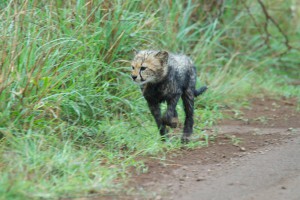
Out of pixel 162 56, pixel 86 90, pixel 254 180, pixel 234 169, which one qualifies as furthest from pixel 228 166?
pixel 86 90

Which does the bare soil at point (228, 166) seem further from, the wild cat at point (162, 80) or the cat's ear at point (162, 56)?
the cat's ear at point (162, 56)

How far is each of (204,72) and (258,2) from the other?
8.56 ft

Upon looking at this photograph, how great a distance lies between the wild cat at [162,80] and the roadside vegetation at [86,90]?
245 mm

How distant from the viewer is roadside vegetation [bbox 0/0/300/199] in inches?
211

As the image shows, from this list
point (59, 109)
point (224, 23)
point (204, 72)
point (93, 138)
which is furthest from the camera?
point (224, 23)

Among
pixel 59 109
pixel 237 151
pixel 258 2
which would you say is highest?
pixel 258 2

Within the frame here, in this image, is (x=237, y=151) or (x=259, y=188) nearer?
(x=259, y=188)

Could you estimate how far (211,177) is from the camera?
222 inches

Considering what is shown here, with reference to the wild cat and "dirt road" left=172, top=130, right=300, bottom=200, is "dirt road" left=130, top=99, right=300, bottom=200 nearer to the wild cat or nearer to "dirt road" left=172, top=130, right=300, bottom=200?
"dirt road" left=172, top=130, right=300, bottom=200

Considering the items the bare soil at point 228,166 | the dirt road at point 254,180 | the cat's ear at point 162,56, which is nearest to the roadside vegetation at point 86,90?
the bare soil at point 228,166

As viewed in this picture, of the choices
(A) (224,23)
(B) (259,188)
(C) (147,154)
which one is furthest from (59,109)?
(A) (224,23)

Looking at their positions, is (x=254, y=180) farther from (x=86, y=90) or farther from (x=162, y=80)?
(x=86, y=90)

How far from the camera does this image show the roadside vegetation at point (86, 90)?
17.6 ft

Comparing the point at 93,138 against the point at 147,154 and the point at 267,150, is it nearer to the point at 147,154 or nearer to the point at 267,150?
the point at 147,154
